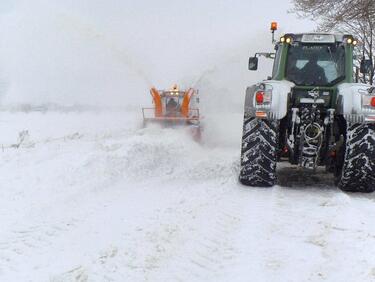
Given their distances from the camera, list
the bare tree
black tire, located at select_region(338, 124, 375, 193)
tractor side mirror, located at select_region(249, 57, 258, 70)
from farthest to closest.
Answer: the bare tree → tractor side mirror, located at select_region(249, 57, 258, 70) → black tire, located at select_region(338, 124, 375, 193)

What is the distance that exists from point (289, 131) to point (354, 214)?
2051 millimetres

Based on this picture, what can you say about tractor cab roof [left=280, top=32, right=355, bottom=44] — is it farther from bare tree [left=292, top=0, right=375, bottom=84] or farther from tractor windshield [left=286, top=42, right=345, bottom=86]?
bare tree [left=292, top=0, right=375, bottom=84]

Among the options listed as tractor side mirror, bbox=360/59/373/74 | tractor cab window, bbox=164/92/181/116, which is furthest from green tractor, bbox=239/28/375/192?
tractor cab window, bbox=164/92/181/116

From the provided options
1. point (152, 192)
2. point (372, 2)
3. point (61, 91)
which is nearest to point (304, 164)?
point (152, 192)

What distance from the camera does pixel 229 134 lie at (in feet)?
52.4

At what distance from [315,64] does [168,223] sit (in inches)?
167

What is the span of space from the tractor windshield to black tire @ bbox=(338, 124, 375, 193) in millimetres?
1346

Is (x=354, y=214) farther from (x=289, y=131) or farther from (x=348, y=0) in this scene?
(x=348, y=0)

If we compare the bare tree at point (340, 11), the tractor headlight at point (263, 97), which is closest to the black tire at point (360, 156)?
the tractor headlight at point (263, 97)

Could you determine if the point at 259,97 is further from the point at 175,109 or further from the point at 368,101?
the point at 175,109

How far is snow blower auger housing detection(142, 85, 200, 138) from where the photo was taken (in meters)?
13.5

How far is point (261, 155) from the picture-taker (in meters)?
6.93

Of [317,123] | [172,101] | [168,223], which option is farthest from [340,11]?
[168,223]

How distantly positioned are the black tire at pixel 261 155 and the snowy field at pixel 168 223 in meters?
0.21
